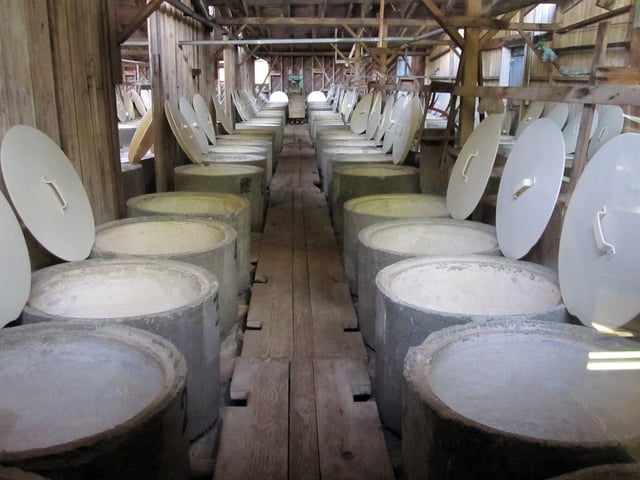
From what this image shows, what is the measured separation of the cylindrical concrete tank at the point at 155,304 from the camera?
304 cm

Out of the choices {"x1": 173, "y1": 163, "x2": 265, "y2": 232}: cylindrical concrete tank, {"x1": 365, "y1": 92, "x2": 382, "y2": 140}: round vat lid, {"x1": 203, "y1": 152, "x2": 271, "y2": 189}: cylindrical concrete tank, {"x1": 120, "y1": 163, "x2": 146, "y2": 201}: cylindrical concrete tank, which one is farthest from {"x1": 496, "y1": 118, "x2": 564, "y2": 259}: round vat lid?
{"x1": 365, "y1": 92, "x2": 382, "y2": 140}: round vat lid

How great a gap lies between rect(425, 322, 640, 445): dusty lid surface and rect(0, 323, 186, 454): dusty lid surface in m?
1.14

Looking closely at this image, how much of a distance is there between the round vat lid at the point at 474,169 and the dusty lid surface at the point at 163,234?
1804mm

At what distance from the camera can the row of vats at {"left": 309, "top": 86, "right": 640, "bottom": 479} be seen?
6.71 feet

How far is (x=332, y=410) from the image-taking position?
3.61 metres

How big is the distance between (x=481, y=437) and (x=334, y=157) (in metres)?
6.86

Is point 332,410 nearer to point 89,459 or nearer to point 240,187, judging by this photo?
point 89,459

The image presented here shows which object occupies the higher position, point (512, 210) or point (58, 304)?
point (512, 210)

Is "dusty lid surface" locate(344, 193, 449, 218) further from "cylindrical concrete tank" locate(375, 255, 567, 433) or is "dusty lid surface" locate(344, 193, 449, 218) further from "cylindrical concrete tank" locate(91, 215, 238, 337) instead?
"cylindrical concrete tank" locate(375, 255, 567, 433)

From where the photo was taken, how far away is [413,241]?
192 inches

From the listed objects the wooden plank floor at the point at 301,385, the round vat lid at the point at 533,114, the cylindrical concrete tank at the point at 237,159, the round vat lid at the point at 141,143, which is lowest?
the wooden plank floor at the point at 301,385

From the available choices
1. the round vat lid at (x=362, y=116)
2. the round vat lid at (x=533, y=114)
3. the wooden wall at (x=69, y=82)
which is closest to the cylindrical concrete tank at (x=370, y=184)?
the wooden wall at (x=69, y=82)

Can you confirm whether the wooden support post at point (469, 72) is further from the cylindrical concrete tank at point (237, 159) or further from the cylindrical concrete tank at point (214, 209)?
the cylindrical concrete tank at point (237, 159)

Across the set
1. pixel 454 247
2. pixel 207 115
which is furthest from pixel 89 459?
pixel 207 115
